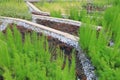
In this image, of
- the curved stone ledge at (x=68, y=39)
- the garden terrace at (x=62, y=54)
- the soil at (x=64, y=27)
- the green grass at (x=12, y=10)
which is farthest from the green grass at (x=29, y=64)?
the green grass at (x=12, y=10)

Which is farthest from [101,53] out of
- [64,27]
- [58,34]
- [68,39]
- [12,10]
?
[12,10]

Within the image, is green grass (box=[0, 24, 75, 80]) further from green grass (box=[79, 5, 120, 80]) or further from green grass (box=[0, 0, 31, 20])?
green grass (box=[0, 0, 31, 20])

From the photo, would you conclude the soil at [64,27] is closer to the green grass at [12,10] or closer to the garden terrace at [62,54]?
the garden terrace at [62,54]

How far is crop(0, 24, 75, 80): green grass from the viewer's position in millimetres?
3139

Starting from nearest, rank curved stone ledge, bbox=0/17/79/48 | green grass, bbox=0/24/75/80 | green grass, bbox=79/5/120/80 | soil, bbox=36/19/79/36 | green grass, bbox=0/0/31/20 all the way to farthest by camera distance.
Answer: green grass, bbox=0/24/75/80
green grass, bbox=79/5/120/80
curved stone ledge, bbox=0/17/79/48
soil, bbox=36/19/79/36
green grass, bbox=0/0/31/20

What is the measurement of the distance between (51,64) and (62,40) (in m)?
1.64

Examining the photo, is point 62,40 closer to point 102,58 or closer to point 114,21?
point 114,21

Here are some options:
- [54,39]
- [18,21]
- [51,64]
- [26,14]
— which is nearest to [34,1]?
[26,14]

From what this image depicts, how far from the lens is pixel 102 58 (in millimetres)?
3920

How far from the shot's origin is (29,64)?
3.37 meters

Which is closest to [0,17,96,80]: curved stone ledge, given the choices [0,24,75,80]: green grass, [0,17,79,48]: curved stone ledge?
[0,17,79,48]: curved stone ledge

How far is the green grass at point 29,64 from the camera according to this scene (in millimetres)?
3139

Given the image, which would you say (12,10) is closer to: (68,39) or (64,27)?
(64,27)

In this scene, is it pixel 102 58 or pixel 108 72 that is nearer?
pixel 108 72
